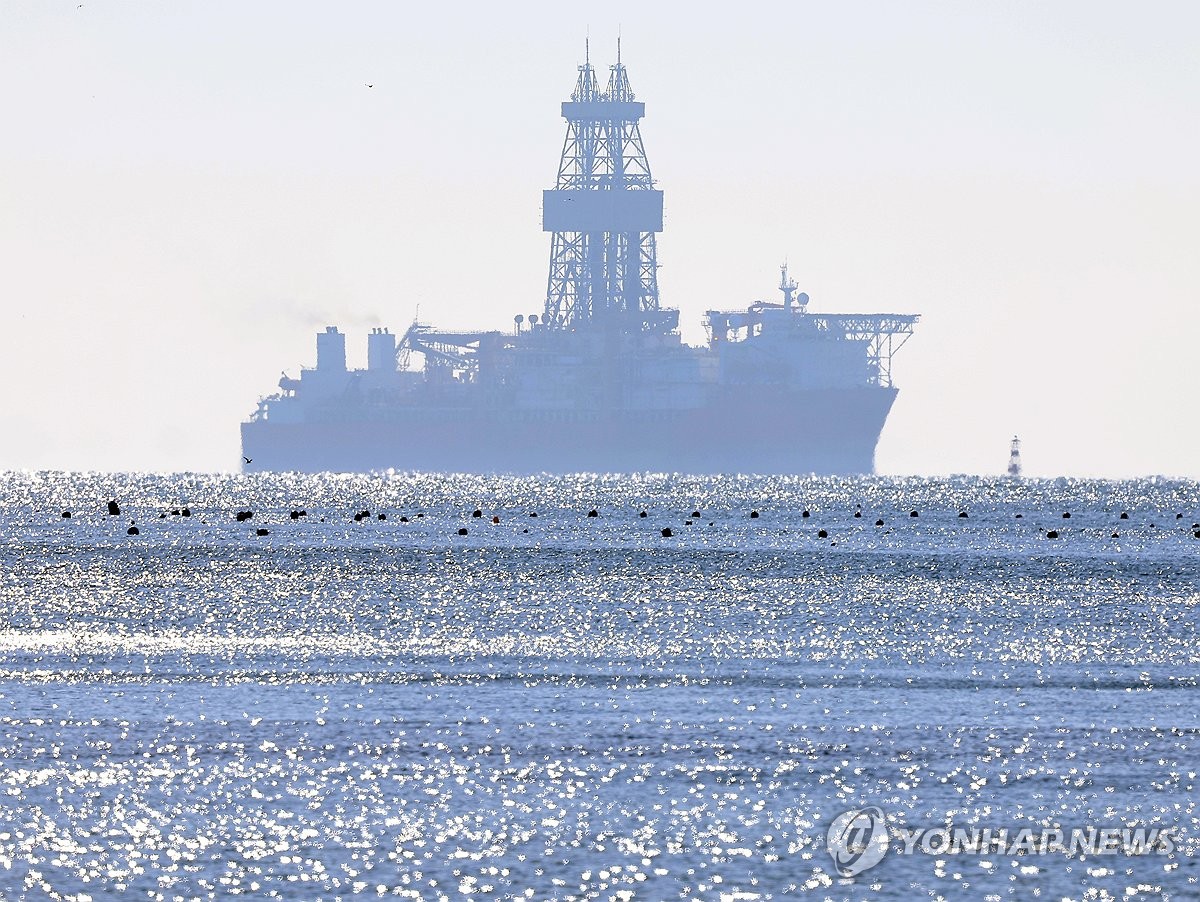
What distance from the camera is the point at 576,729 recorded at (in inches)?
1101

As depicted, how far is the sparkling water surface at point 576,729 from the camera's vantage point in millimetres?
20094

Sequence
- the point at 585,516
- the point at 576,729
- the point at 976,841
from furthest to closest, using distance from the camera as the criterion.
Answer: the point at 585,516, the point at 576,729, the point at 976,841

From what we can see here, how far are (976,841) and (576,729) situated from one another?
7.89 metres

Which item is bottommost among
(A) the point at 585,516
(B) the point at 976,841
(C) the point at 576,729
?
(A) the point at 585,516

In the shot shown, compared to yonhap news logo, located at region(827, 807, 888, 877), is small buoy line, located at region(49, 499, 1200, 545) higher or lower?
lower

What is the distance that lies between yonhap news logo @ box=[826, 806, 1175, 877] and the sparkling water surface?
211mm

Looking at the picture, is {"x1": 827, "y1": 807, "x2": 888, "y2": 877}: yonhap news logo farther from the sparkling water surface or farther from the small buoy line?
the small buoy line

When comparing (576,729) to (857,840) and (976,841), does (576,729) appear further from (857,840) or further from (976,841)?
(976,841)

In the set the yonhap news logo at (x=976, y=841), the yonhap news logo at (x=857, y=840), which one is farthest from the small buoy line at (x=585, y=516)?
the yonhap news logo at (x=976, y=841)

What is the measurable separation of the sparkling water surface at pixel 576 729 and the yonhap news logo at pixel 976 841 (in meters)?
0.21

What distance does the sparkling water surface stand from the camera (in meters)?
20.1

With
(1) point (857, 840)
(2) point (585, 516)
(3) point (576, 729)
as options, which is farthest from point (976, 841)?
(2) point (585, 516)

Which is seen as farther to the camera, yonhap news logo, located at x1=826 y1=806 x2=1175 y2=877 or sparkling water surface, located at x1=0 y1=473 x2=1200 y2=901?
yonhap news logo, located at x1=826 y1=806 x2=1175 y2=877

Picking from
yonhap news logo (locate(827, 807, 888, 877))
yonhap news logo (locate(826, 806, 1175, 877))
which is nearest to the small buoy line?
yonhap news logo (locate(827, 807, 888, 877))
